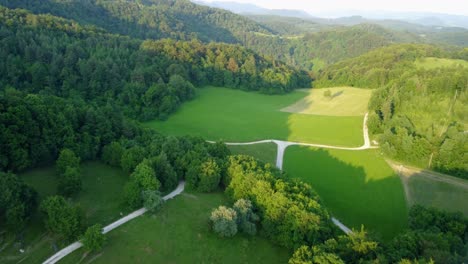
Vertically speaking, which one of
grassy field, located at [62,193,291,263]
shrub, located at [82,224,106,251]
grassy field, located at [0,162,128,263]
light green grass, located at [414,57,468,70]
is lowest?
grassy field, located at [62,193,291,263]

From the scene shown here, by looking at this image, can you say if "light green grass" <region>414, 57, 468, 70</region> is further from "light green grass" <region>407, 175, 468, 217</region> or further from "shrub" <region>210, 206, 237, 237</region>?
"shrub" <region>210, 206, 237, 237</region>

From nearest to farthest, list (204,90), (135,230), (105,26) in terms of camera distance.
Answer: (135,230)
(204,90)
(105,26)

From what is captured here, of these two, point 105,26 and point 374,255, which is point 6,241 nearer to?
point 374,255

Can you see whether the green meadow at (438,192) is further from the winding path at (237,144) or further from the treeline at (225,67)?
the treeline at (225,67)

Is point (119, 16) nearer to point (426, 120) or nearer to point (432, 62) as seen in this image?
point (432, 62)

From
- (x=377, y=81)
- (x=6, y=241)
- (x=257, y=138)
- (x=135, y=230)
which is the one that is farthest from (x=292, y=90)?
(x=6, y=241)

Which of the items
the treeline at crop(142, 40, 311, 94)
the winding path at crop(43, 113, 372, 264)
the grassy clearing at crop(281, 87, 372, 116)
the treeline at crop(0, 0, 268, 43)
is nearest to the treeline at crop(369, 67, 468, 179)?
the winding path at crop(43, 113, 372, 264)

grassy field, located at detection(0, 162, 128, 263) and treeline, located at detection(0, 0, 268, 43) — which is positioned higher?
treeline, located at detection(0, 0, 268, 43)

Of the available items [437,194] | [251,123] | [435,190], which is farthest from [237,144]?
[437,194]
